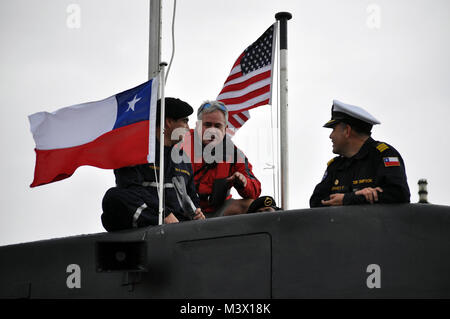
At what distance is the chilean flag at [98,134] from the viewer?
5512 mm

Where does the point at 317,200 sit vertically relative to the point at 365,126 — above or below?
below

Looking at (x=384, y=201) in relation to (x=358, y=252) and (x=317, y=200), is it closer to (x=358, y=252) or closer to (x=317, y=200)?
(x=358, y=252)

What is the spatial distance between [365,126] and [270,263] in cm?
162

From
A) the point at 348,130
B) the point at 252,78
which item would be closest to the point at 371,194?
the point at 348,130

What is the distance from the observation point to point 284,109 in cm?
768

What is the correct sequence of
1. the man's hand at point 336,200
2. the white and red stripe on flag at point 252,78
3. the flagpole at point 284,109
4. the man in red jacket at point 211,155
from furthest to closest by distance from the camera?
1. the white and red stripe on flag at point 252,78
2. the flagpole at point 284,109
3. the man in red jacket at point 211,155
4. the man's hand at point 336,200

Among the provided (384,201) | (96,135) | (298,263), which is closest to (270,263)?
(298,263)

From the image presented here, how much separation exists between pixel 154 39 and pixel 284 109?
1.57 m

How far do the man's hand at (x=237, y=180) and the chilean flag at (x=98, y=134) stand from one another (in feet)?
3.87

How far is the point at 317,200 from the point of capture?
5.23 meters

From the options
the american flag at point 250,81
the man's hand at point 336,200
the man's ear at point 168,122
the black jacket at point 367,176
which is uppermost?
the american flag at point 250,81

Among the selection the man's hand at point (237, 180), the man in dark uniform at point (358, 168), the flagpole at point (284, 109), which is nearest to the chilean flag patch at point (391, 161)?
the man in dark uniform at point (358, 168)

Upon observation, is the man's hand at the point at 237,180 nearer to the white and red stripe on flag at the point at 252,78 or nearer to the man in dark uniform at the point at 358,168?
the man in dark uniform at the point at 358,168

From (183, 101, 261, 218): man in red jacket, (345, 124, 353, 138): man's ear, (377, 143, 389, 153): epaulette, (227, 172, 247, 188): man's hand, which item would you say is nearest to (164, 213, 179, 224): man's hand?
(227, 172, 247, 188): man's hand
